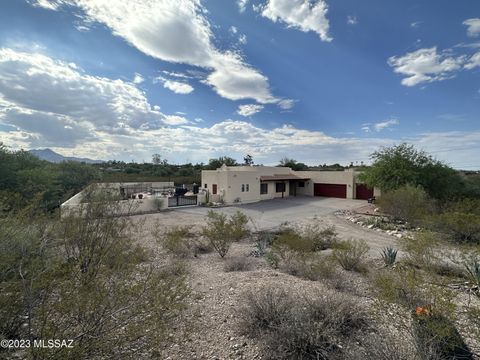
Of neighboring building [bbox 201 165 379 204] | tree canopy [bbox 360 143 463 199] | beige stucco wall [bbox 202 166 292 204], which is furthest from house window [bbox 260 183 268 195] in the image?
tree canopy [bbox 360 143 463 199]

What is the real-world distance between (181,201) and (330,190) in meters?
22.1

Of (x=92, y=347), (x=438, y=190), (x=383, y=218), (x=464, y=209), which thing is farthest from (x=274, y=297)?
(x=438, y=190)

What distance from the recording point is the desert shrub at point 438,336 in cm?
380

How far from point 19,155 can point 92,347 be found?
26.4 meters

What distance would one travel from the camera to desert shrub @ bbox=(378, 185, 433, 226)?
670 inches

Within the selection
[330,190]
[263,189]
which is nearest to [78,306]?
[263,189]

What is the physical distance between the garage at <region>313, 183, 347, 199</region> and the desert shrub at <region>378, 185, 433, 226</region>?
17018mm

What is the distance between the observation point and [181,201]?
26781mm

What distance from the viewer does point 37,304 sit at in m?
3.38

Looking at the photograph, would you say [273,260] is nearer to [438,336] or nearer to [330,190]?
[438,336]

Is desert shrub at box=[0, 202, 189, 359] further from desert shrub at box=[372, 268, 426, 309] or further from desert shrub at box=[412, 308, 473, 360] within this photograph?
desert shrub at box=[412, 308, 473, 360]

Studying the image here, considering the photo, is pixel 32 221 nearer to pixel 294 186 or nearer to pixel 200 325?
pixel 200 325

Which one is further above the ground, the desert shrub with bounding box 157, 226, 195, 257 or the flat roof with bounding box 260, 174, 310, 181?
the flat roof with bounding box 260, 174, 310, 181

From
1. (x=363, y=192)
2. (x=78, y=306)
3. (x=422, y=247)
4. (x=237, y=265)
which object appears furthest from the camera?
(x=363, y=192)
